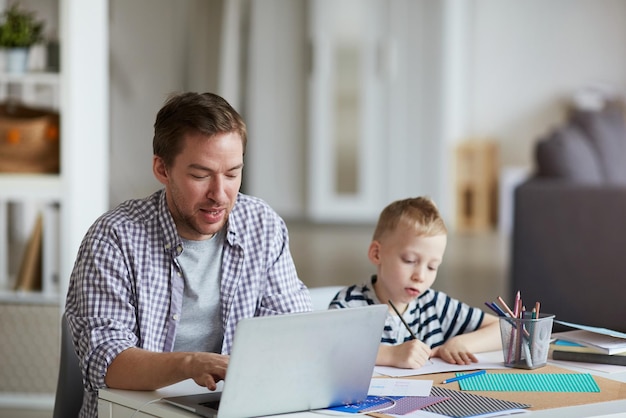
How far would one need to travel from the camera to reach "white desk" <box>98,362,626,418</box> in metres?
1.61

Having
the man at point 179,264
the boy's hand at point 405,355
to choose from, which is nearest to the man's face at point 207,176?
the man at point 179,264

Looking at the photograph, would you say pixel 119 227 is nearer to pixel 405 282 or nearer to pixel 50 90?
pixel 405 282

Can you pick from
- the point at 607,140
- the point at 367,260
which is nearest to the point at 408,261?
the point at 607,140

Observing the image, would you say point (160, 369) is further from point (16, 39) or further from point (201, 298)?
point (16, 39)

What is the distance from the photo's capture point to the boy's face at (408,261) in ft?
7.12

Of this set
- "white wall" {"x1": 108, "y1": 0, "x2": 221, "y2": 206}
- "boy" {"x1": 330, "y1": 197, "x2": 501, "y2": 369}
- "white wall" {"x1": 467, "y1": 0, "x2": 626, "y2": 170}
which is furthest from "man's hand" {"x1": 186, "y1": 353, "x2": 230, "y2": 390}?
"white wall" {"x1": 467, "y1": 0, "x2": 626, "y2": 170}

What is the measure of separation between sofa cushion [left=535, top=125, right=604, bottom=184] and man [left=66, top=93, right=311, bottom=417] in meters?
3.47

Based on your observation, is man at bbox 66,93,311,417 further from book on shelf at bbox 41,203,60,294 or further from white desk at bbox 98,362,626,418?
book on shelf at bbox 41,203,60,294

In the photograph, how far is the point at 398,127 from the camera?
358 inches

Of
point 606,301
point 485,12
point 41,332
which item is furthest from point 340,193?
point 41,332

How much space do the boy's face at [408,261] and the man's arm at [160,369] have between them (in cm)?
61

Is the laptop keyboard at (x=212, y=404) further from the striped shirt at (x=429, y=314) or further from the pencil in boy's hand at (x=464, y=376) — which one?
the striped shirt at (x=429, y=314)

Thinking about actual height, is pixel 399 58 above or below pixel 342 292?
above

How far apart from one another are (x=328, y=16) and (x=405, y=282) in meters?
7.10
